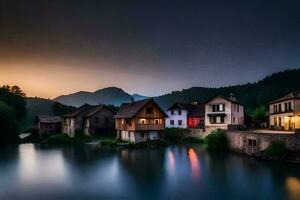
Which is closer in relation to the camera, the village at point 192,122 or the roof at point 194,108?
the village at point 192,122

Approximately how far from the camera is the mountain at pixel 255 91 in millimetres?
110031

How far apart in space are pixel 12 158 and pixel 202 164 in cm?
2562

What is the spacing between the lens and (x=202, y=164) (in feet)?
122

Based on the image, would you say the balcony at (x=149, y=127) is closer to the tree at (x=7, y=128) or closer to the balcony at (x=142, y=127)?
the balcony at (x=142, y=127)

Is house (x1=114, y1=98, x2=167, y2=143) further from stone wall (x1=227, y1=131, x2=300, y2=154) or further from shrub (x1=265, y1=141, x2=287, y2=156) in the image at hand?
shrub (x1=265, y1=141, x2=287, y2=156)

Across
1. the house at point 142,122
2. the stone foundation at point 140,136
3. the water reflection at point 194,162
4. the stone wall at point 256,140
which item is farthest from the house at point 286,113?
the stone foundation at point 140,136

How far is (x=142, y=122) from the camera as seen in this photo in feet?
181

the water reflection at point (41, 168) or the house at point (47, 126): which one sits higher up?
the house at point (47, 126)

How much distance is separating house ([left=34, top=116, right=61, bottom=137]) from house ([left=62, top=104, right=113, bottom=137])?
6.02m

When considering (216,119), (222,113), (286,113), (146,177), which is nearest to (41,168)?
(146,177)

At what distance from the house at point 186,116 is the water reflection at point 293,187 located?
129ft

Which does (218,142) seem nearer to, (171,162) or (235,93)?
(171,162)

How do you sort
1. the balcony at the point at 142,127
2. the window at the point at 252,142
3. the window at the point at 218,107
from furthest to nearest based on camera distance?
the window at the point at 218,107 → the balcony at the point at 142,127 → the window at the point at 252,142

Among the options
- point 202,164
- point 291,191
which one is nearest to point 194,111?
point 202,164
